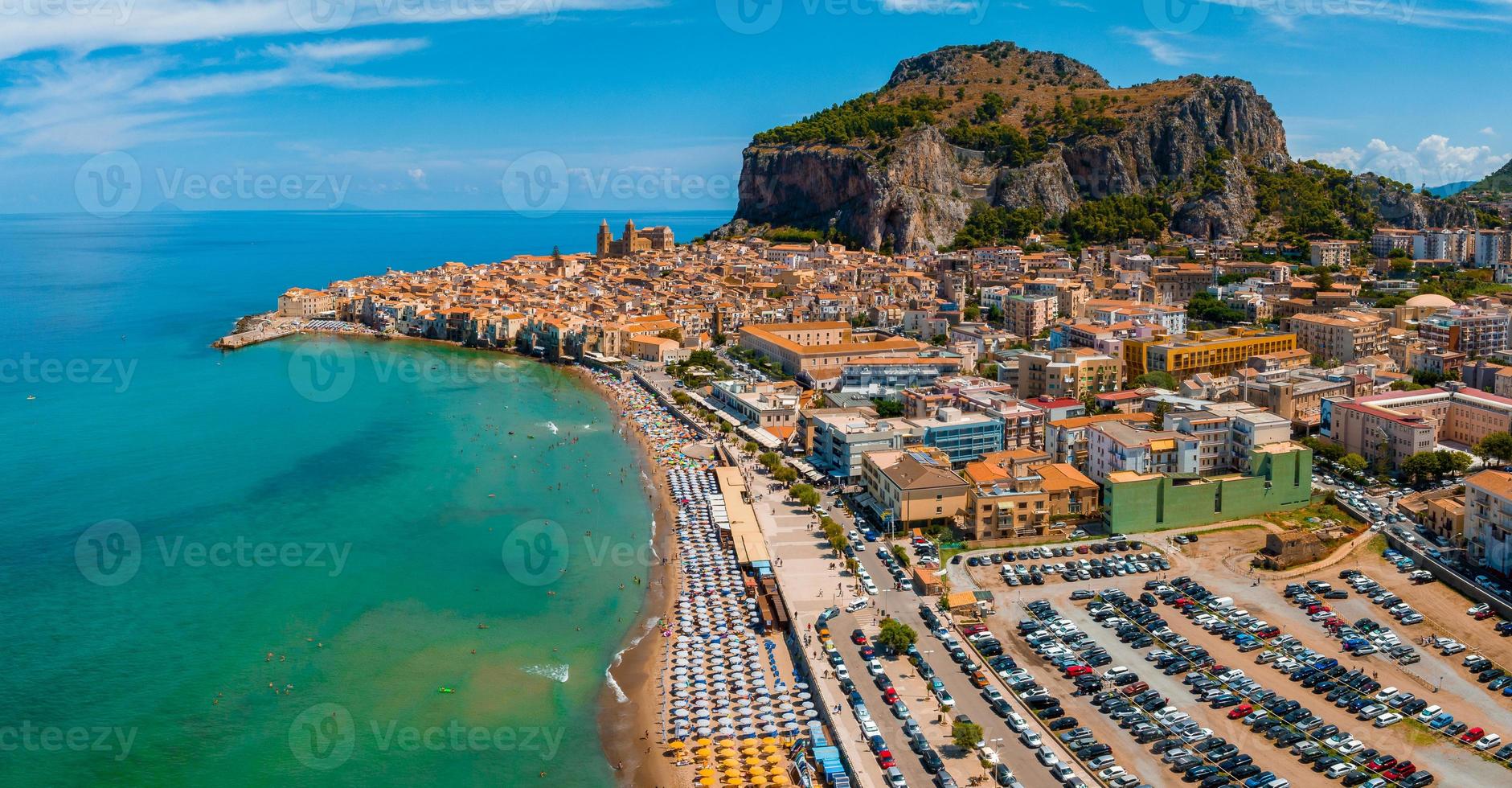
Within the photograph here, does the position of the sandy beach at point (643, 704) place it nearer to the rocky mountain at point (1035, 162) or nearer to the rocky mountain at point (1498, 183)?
the rocky mountain at point (1035, 162)

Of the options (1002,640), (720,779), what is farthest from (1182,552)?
(720,779)

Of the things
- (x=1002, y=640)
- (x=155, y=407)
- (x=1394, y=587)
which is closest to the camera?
(x=1002, y=640)

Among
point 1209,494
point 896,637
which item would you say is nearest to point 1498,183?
point 1209,494

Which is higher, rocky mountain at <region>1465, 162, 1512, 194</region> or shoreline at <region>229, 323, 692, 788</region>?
rocky mountain at <region>1465, 162, 1512, 194</region>

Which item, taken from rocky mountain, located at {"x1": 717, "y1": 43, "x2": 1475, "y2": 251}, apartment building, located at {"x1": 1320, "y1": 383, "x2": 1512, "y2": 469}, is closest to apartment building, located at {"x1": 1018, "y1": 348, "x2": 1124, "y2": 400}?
apartment building, located at {"x1": 1320, "y1": 383, "x2": 1512, "y2": 469}

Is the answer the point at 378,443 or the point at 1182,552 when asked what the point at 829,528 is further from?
the point at 378,443

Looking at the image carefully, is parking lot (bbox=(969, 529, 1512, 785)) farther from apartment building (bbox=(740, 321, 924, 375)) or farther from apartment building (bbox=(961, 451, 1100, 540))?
apartment building (bbox=(740, 321, 924, 375))
